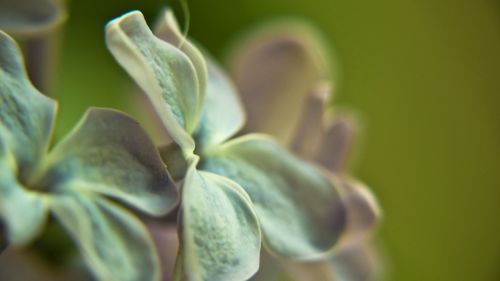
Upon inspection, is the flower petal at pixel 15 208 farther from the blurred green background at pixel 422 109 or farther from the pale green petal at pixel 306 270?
the blurred green background at pixel 422 109

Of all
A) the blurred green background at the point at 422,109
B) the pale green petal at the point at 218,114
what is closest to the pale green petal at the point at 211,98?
the pale green petal at the point at 218,114

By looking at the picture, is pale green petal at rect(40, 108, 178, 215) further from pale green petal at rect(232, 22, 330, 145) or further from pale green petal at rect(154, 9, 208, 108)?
pale green petal at rect(232, 22, 330, 145)

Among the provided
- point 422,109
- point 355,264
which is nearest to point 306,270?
point 355,264

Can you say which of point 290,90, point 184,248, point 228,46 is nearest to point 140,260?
point 184,248

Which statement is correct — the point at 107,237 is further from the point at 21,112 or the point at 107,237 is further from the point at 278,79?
the point at 278,79

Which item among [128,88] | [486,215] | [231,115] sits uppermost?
[231,115]

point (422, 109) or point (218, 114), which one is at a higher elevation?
point (218, 114)

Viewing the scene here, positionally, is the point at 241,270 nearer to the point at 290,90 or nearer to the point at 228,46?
the point at 290,90
